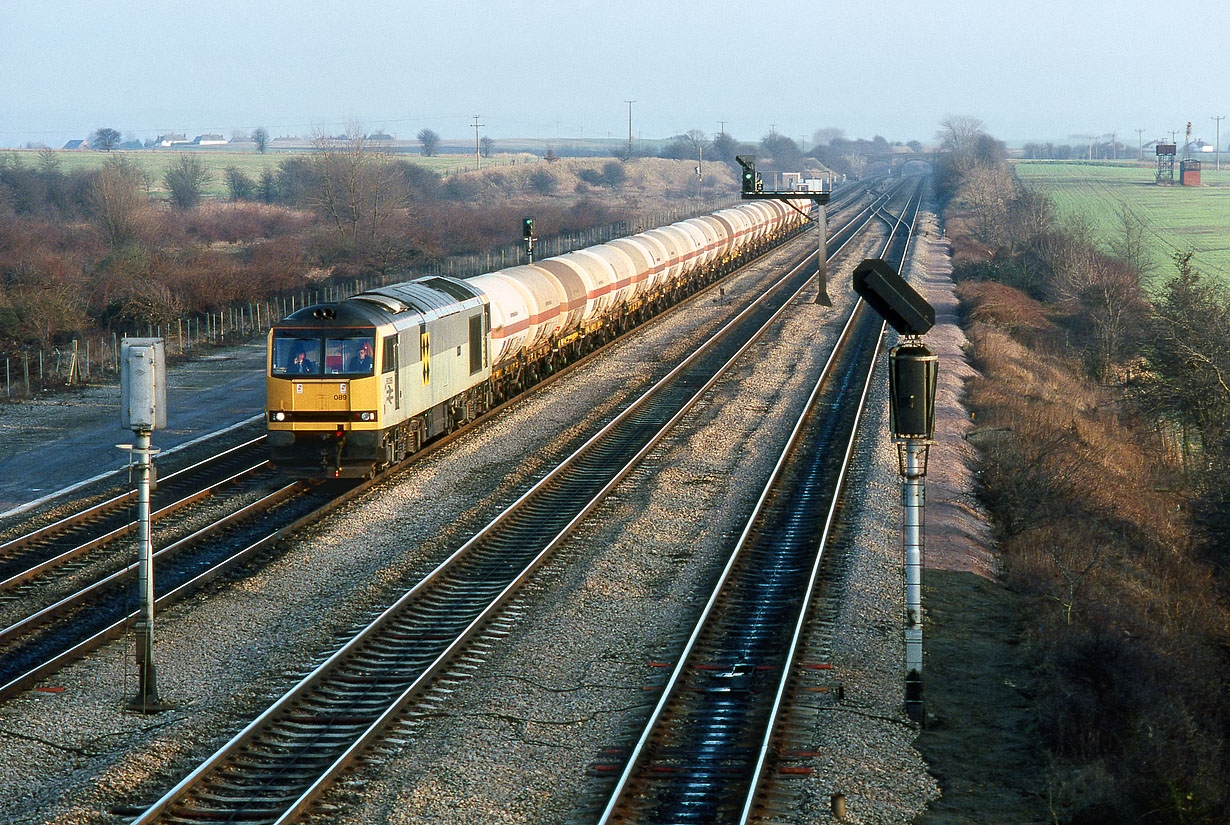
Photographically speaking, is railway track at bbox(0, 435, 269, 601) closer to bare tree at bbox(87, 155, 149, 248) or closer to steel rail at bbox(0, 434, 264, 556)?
steel rail at bbox(0, 434, 264, 556)

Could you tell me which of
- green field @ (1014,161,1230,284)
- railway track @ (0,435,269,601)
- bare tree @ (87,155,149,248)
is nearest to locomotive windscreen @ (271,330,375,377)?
railway track @ (0,435,269,601)

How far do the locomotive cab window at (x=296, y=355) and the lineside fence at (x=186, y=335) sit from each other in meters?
14.3

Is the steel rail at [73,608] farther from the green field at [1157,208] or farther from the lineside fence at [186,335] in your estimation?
the green field at [1157,208]

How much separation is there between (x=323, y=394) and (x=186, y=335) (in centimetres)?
2689

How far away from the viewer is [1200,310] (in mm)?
35344

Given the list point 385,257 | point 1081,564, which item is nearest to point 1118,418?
point 1081,564

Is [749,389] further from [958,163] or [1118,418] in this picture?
[958,163]

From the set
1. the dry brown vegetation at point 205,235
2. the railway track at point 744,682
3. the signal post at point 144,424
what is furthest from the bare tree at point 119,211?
the signal post at point 144,424

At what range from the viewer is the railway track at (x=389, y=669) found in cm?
1023

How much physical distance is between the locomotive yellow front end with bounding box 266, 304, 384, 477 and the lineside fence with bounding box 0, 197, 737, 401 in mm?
14423

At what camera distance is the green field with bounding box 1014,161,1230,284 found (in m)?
74.8

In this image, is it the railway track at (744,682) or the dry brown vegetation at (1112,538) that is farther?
the dry brown vegetation at (1112,538)

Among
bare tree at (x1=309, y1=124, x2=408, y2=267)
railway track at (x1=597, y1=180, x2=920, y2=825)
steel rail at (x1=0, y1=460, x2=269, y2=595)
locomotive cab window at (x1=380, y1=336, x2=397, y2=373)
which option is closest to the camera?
railway track at (x1=597, y1=180, x2=920, y2=825)

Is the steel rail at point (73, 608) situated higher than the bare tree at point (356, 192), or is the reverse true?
the bare tree at point (356, 192)
